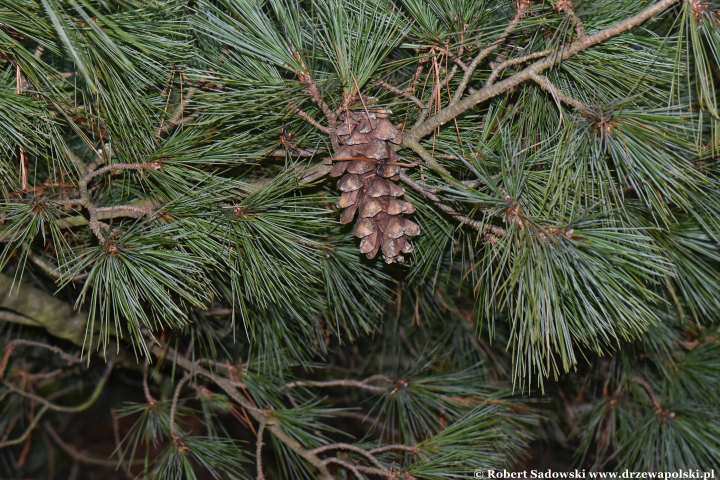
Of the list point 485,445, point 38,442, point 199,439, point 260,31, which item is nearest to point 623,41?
point 260,31

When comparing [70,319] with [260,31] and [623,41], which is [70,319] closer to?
[260,31]

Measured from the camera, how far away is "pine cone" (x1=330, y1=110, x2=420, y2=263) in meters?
0.63

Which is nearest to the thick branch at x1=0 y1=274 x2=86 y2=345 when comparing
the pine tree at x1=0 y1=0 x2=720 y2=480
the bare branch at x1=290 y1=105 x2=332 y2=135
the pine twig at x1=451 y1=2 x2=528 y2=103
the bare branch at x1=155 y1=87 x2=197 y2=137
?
the pine tree at x1=0 y1=0 x2=720 y2=480

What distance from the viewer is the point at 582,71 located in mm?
668

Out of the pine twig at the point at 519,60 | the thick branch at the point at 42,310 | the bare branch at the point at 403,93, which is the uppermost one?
the pine twig at the point at 519,60

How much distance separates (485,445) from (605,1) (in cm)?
55

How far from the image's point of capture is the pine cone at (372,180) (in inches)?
25.0

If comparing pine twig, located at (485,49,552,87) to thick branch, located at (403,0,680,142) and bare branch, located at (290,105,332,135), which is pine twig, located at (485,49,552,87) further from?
bare branch, located at (290,105,332,135)

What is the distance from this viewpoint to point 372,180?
0.65 metres

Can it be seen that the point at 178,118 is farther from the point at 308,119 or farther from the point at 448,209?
the point at 448,209

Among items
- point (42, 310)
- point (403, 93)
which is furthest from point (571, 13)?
point (42, 310)

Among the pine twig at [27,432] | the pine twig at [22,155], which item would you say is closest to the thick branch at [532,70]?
the pine twig at [22,155]

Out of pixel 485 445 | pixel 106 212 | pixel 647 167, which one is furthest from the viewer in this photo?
pixel 485 445

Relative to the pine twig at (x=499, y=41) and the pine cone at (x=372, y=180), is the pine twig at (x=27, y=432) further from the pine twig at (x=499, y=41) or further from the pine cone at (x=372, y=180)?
the pine twig at (x=499, y=41)
